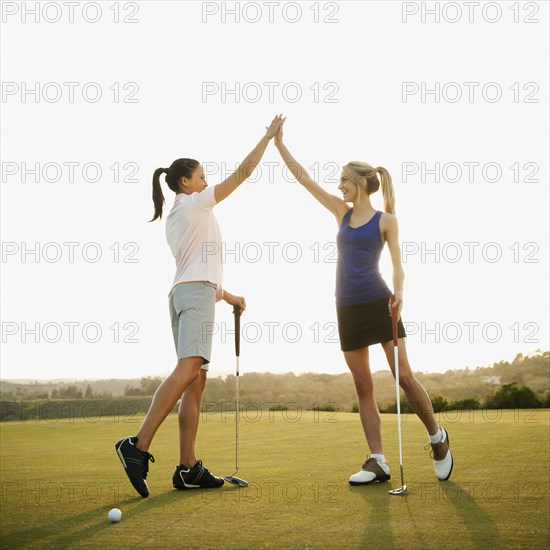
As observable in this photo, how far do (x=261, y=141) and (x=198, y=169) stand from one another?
0.47m

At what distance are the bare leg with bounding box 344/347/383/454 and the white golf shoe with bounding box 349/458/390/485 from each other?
0.25m

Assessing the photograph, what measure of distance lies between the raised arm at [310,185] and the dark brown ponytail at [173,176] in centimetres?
63

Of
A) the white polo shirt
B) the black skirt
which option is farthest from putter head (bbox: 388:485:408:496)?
the white polo shirt

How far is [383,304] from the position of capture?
14.5 ft

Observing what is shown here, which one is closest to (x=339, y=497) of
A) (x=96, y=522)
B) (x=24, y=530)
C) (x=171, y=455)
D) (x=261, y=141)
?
(x=96, y=522)

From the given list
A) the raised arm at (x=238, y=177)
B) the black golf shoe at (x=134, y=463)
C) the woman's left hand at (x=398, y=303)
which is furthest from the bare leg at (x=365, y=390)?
the black golf shoe at (x=134, y=463)

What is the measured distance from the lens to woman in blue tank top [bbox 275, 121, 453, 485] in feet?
14.4

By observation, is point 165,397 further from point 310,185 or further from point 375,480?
point 310,185

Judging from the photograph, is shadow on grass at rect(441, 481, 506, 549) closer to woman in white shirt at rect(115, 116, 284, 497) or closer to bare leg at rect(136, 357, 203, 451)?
woman in white shirt at rect(115, 116, 284, 497)

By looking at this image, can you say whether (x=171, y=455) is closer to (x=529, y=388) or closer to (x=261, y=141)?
(x=261, y=141)

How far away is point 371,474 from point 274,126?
7.72 feet

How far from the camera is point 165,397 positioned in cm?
393

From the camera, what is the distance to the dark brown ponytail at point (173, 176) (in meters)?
4.51

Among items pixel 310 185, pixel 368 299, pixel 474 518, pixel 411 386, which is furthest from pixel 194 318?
pixel 474 518
